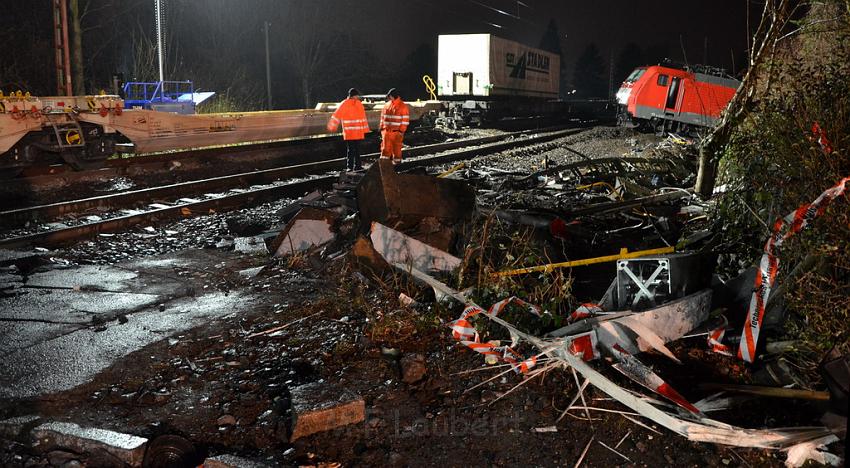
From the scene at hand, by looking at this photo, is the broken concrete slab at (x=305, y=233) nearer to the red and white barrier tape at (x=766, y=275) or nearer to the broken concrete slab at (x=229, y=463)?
the broken concrete slab at (x=229, y=463)

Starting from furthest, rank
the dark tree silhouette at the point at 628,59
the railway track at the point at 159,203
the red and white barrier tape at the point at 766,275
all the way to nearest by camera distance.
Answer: the dark tree silhouette at the point at 628,59
the railway track at the point at 159,203
the red and white barrier tape at the point at 766,275

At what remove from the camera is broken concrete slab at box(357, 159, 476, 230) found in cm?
686

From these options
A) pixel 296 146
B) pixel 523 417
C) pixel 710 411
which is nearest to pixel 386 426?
pixel 523 417

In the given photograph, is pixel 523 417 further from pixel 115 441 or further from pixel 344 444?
pixel 115 441

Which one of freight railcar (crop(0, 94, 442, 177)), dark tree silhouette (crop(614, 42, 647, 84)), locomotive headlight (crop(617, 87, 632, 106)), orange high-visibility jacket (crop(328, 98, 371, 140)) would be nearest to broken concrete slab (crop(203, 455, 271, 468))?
orange high-visibility jacket (crop(328, 98, 371, 140))

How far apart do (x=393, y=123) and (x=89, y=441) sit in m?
10.2

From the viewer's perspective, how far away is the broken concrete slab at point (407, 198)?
686 centimetres

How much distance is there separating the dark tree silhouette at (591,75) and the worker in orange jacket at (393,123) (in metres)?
88.9

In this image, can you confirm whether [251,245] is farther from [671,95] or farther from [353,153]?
[671,95]

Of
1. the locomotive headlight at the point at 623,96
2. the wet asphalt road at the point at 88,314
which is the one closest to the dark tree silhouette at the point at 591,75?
the locomotive headlight at the point at 623,96

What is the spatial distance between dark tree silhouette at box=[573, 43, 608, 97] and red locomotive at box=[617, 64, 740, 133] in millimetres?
76401

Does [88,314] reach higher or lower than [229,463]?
higher

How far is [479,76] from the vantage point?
3000 cm

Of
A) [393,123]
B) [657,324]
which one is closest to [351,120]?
[393,123]
